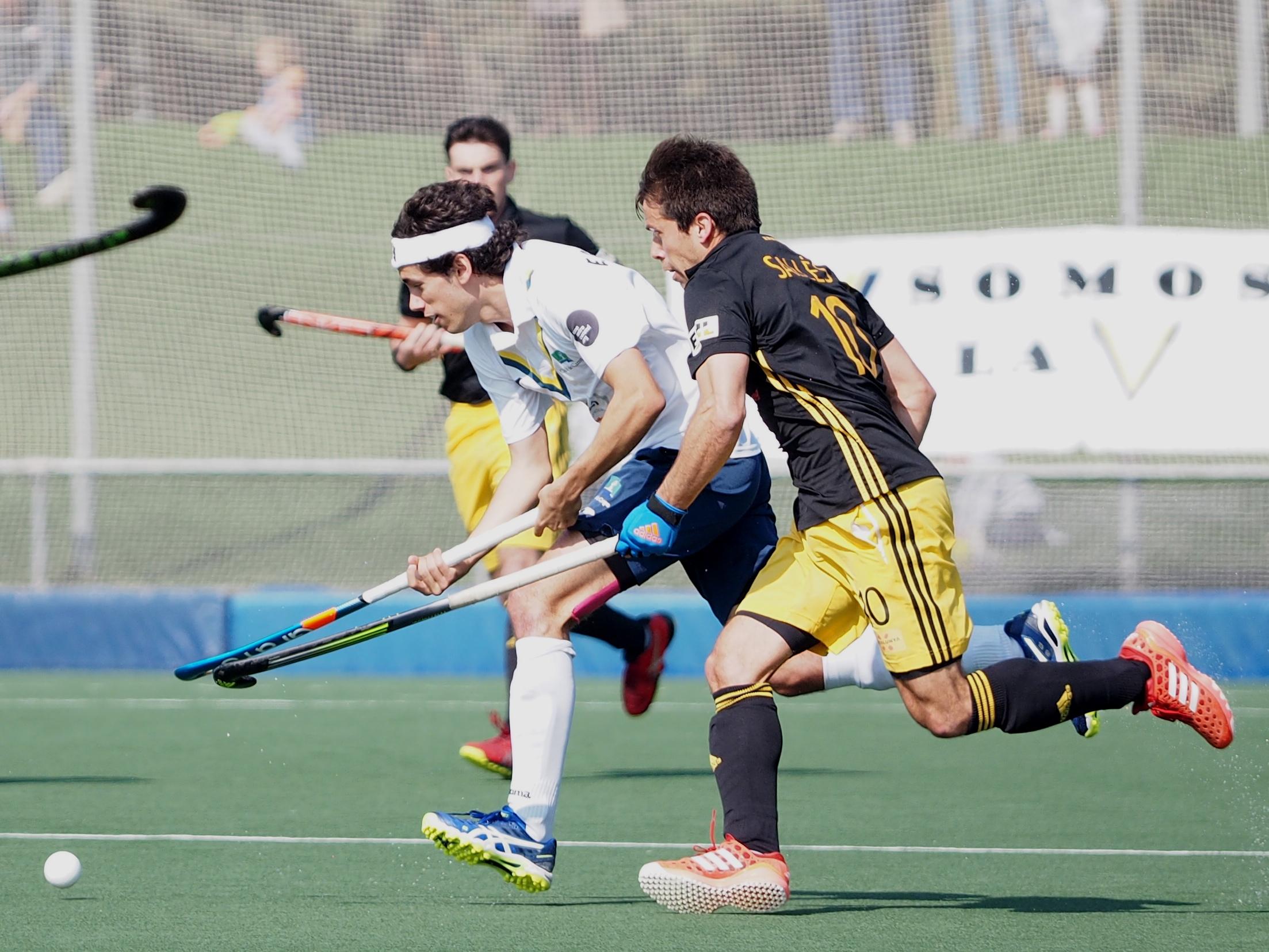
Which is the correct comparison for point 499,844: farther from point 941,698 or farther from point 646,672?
point 646,672

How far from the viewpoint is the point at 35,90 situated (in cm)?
1113

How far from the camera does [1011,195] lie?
10219mm

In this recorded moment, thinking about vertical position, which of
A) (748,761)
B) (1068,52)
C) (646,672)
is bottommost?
(646,672)

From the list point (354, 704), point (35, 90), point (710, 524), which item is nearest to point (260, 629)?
point (354, 704)

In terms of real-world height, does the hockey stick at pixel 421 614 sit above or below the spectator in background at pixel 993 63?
below

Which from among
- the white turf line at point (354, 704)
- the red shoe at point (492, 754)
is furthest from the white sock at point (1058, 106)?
the red shoe at point (492, 754)

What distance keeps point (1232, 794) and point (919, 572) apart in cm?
213

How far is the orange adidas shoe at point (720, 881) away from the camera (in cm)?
352

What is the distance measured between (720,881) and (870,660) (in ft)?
3.50

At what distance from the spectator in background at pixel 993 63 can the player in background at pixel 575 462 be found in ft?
21.2

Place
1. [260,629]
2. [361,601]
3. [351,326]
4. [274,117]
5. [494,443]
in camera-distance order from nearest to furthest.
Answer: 1. [361,601]
2. [351,326]
3. [494,443]
4. [260,629]
5. [274,117]

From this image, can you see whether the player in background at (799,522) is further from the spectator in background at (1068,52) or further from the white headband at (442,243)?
the spectator in background at (1068,52)

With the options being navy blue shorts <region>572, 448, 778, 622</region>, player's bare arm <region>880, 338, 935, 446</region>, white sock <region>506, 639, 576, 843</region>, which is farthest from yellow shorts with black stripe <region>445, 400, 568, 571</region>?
player's bare arm <region>880, 338, 935, 446</region>

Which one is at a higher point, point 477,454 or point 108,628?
point 477,454
